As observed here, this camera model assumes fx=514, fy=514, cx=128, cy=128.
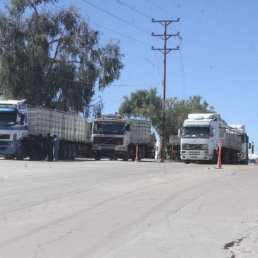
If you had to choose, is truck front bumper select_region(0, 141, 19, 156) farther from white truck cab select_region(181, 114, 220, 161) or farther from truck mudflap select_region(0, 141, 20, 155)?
white truck cab select_region(181, 114, 220, 161)

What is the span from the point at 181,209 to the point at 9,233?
394 centimetres

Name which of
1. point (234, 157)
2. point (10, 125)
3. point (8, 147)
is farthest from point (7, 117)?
point (234, 157)

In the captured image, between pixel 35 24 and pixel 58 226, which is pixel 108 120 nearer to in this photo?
pixel 35 24

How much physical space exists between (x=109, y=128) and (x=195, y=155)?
6.29m

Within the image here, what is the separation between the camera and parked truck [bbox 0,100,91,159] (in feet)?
96.6

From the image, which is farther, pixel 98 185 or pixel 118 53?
pixel 118 53

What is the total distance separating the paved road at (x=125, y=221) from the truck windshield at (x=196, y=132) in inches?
801

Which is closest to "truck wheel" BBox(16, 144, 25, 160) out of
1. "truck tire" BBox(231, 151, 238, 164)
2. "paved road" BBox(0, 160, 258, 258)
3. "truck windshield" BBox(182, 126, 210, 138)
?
"truck windshield" BBox(182, 126, 210, 138)

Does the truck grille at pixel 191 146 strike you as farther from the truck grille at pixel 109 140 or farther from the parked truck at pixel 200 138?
the truck grille at pixel 109 140

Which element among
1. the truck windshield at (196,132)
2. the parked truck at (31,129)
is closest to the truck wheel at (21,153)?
the parked truck at (31,129)

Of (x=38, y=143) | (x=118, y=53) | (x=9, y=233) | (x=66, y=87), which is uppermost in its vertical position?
(x=118, y=53)

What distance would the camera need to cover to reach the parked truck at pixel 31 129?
29453 millimetres

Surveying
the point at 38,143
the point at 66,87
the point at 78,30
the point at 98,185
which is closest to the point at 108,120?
the point at 38,143

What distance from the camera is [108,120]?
36.1 metres
